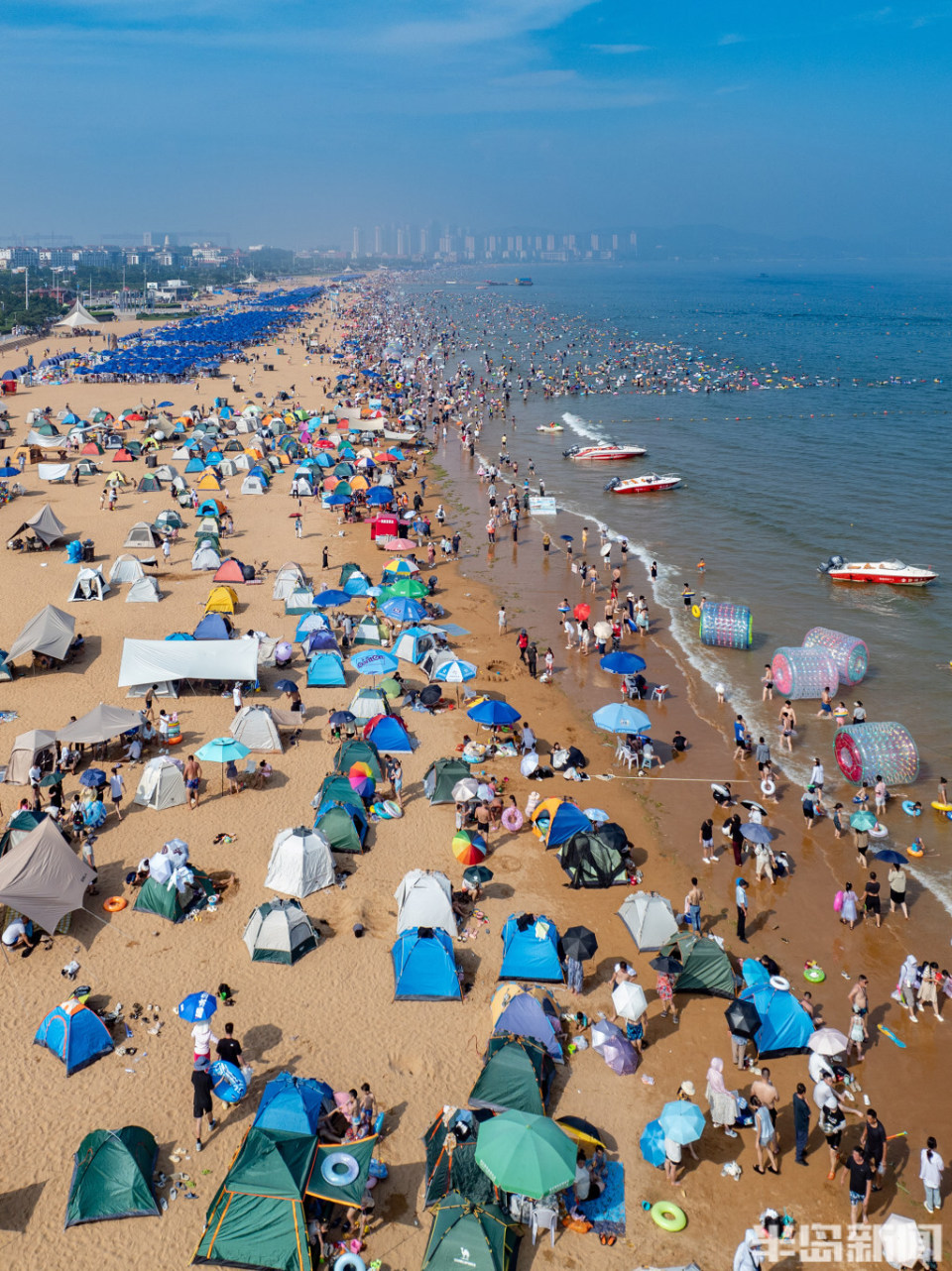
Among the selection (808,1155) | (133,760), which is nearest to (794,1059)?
(808,1155)

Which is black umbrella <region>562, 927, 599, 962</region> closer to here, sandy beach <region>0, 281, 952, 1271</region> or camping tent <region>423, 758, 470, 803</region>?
sandy beach <region>0, 281, 952, 1271</region>

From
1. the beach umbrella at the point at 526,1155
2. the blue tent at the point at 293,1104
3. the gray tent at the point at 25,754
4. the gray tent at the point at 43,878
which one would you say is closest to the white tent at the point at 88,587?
the gray tent at the point at 25,754

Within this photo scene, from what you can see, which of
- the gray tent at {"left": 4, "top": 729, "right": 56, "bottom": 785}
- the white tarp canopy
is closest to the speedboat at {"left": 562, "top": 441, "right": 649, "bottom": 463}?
the white tarp canopy

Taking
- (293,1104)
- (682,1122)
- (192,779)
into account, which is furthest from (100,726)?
(682,1122)

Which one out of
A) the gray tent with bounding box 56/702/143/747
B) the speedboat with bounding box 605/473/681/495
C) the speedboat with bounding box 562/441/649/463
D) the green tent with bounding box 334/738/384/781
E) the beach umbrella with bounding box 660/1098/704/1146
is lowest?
the beach umbrella with bounding box 660/1098/704/1146

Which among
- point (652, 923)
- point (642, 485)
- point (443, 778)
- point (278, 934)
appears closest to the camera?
point (278, 934)

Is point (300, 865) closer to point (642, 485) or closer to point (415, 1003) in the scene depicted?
point (415, 1003)
